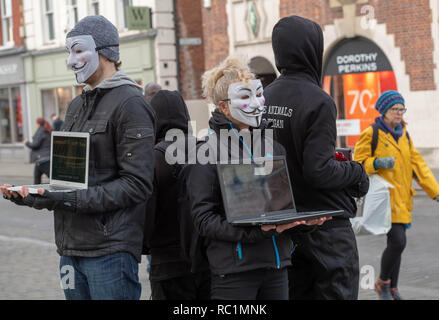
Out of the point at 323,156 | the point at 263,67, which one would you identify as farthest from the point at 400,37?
the point at 323,156

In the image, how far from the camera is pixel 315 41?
4.22 metres

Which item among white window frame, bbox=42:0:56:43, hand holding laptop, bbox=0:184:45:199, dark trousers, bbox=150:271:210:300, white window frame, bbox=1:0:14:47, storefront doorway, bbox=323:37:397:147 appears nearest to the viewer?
hand holding laptop, bbox=0:184:45:199

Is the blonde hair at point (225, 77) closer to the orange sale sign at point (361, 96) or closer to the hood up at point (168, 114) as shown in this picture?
the hood up at point (168, 114)

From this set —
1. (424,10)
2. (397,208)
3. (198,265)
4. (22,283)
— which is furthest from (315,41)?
(424,10)

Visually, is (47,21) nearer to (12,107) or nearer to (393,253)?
(12,107)

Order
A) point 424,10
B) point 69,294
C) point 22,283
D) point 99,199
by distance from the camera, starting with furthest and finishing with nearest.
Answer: point 424,10, point 22,283, point 69,294, point 99,199

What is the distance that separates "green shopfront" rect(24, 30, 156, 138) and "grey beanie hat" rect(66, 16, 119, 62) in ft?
76.4

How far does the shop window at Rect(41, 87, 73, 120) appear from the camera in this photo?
3019 cm

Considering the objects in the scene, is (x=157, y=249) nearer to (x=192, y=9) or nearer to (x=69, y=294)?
(x=69, y=294)

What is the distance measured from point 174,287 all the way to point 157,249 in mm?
250

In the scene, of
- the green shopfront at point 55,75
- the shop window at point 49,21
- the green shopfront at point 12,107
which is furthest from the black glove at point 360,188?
the green shopfront at point 12,107

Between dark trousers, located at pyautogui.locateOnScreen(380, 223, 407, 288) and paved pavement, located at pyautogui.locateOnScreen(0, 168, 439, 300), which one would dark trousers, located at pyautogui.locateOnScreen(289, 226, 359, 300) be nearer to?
paved pavement, located at pyautogui.locateOnScreen(0, 168, 439, 300)

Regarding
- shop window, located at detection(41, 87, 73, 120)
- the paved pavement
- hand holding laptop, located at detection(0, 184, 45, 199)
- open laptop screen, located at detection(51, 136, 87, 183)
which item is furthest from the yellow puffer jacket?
shop window, located at detection(41, 87, 73, 120)
